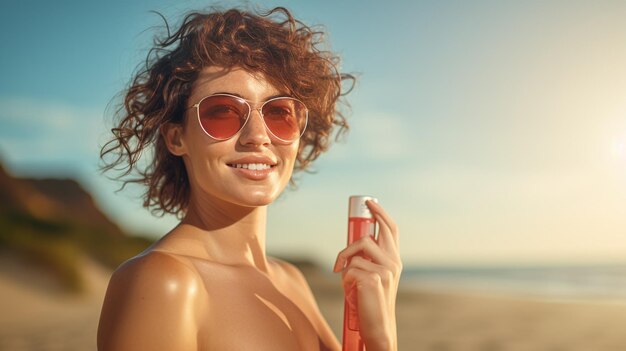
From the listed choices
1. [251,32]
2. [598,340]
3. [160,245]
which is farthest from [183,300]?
[598,340]

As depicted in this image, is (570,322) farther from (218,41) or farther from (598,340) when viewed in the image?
(218,41)

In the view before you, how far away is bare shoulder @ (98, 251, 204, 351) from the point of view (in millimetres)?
1613

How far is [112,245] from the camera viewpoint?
1748 cm

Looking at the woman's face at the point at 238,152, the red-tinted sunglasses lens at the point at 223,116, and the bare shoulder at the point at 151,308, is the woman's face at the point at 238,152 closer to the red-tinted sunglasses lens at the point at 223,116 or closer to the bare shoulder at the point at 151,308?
the red-tinted sunglasses lens at the point at 223,116

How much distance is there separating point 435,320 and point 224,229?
8000 mm

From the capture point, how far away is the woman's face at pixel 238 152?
196 centimetres

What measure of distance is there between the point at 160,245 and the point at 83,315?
9773 mm

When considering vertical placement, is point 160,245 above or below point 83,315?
above

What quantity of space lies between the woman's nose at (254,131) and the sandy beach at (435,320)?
19.0ft

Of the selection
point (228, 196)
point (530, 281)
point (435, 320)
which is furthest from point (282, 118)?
point (530, 281)

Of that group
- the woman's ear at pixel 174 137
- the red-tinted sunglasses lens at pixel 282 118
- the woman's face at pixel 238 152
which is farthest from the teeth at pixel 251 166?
the woman's ear at pixel 174 137

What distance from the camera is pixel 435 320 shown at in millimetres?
9516

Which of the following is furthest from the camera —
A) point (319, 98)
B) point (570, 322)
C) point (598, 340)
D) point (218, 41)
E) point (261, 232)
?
point (570, 322)

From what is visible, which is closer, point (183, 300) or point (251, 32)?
point (183, 300)
